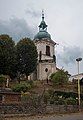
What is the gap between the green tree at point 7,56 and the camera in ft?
191

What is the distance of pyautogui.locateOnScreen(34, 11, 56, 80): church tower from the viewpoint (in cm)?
7488

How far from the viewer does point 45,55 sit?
257ft

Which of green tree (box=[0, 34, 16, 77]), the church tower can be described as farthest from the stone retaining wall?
the church tower

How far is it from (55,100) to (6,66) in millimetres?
24828

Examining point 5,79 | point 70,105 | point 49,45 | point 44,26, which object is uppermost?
point 44,26

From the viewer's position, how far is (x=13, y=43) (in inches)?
2437

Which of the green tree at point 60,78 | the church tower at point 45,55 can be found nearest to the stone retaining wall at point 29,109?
the green tree at point 60,78

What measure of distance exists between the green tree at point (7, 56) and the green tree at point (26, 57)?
2.88m

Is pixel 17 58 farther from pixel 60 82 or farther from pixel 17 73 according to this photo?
pixel 60 82

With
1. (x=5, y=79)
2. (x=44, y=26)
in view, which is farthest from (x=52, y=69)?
(x=5, y=79)

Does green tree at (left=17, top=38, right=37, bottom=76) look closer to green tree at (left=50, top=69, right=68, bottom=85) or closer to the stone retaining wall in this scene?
green tree at (left=50, top=69, right=68, bottom=85)

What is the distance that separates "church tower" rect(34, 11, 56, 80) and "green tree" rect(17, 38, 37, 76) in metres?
10.5

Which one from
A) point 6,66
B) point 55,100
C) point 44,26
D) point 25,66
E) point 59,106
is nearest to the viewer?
point 59,106

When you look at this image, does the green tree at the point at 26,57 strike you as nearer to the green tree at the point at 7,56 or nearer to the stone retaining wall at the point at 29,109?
A: the green tree at the point at 7,56
